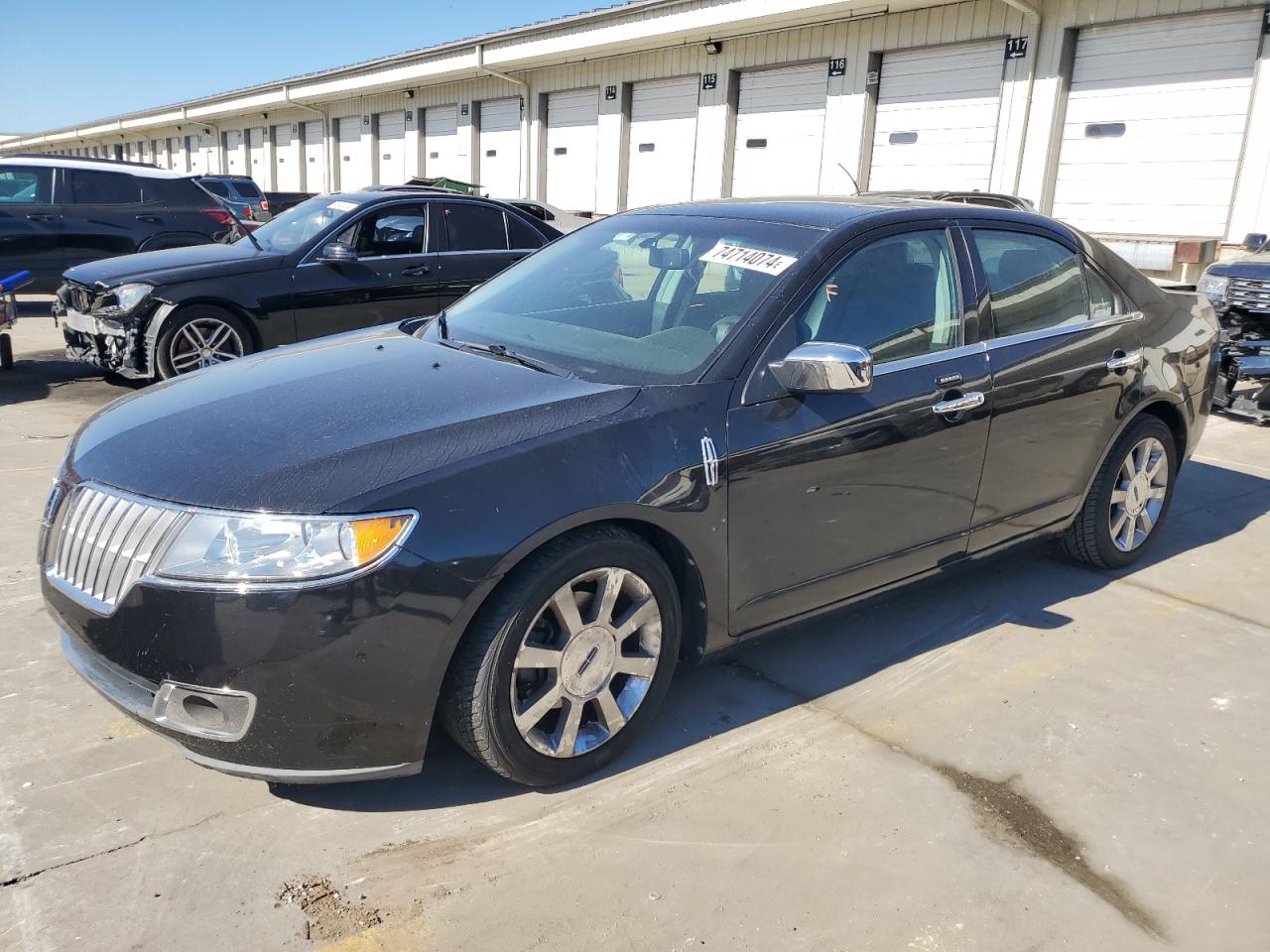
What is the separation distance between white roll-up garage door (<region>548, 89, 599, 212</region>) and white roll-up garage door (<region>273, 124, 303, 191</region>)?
1616 centimetres

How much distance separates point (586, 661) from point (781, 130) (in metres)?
15.3

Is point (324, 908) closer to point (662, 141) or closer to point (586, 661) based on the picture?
point (586, 661)

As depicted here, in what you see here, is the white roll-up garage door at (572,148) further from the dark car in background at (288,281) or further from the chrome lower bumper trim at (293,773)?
the chrome lower bumper trim at (293,773)

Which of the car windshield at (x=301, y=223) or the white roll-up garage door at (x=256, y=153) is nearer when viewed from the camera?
the car windshield at (x=301, y=223)

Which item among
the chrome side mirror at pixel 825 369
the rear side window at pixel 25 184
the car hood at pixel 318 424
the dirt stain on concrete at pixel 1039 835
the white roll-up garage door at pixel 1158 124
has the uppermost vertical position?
the white roll-up garage door at pixel 1158 124

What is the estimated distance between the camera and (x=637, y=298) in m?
3.55

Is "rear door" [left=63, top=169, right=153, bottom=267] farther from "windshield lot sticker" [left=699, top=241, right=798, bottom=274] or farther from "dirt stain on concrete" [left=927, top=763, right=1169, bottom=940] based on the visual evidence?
"dirt stain on concrete" [left=927, top=763, right=1169, bottom=940]

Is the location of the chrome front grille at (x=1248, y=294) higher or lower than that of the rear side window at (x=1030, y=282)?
lower

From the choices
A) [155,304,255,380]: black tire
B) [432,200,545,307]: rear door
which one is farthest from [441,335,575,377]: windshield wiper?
[432,200,545,307]: rear door

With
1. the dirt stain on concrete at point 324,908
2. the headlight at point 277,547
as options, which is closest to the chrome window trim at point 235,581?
the headlight at point 277,547

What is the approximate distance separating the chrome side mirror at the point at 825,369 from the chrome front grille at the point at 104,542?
1.74 meters

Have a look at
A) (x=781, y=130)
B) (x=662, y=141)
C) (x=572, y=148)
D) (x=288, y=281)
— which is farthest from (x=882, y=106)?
(x=288, y=281)

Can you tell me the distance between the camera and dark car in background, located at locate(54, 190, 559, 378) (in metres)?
7.11

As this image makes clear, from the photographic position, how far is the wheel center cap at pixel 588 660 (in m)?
2.71
